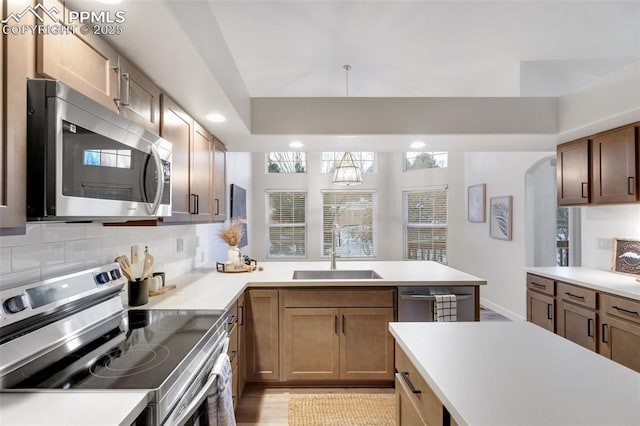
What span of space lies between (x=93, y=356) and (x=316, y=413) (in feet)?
→ 5.43

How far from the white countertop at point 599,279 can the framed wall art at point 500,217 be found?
132cm

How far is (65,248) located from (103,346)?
48cm

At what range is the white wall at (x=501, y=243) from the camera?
4.36 metres

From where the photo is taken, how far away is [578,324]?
2.81 meters

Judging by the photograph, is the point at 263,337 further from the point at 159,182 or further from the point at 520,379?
the point at 520,379

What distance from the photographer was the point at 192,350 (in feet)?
4.20

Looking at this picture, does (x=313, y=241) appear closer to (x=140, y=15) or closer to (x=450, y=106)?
(x=450, y=106)

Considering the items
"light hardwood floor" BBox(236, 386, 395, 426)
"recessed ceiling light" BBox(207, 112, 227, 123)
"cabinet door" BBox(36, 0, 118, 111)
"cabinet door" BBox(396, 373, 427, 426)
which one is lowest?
"light hardwood floor" BBox(236, 386, 395, 426)

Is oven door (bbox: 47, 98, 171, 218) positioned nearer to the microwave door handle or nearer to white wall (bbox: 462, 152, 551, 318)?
the microwave door handle

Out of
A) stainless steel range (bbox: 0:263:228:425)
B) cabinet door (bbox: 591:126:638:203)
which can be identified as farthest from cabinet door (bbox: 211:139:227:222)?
cabinet door (bbox: 591:126:638:203)

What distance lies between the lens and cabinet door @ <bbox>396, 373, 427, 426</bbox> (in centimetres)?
114

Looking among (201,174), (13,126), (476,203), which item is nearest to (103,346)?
(13,126)

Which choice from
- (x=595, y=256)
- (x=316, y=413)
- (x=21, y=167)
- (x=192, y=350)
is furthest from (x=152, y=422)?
(x=595, y=256)

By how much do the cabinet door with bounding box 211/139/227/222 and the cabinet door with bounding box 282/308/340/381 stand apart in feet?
3.31
